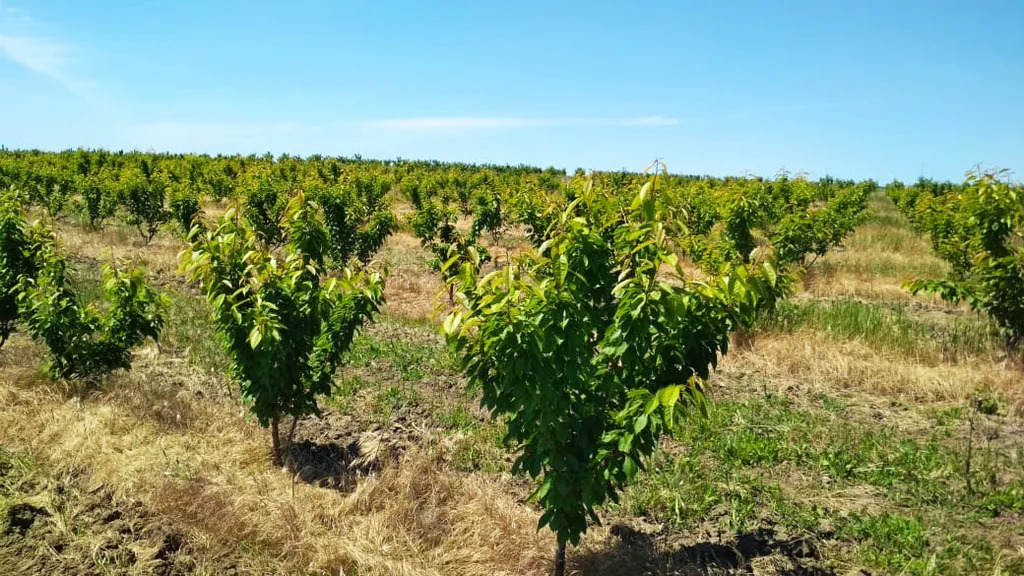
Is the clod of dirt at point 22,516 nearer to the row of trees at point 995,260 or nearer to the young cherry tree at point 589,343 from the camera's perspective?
the young cherry tree at point 589,343

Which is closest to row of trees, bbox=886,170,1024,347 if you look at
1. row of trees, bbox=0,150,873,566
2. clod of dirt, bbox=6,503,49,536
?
row of trees, bbox=0,150,873,566

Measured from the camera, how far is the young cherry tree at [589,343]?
2.94 metres

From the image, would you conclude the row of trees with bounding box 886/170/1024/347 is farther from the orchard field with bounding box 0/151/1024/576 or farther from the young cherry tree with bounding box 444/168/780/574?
the young cherry tree with bounding box 444/168/780/574

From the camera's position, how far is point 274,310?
4.73 metres

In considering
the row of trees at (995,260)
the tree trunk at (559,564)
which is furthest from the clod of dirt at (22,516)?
the row of trees at (995,260)

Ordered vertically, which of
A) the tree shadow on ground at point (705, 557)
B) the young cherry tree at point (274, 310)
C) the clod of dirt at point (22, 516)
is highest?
the young cherry tree at point (274, 310)

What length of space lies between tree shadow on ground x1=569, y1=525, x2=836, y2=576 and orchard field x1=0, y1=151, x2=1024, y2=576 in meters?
0.02

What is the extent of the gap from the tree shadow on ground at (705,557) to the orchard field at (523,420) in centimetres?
2

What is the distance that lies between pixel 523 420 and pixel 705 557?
68.6 inches

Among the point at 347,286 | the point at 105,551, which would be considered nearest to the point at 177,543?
the point at 105,551

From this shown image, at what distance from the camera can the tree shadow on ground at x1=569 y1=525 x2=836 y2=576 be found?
3824 mm

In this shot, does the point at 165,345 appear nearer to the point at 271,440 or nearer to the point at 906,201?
the point at 271,440

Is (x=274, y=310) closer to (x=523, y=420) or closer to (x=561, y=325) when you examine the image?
(x=523, y=420)

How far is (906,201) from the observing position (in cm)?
2302
